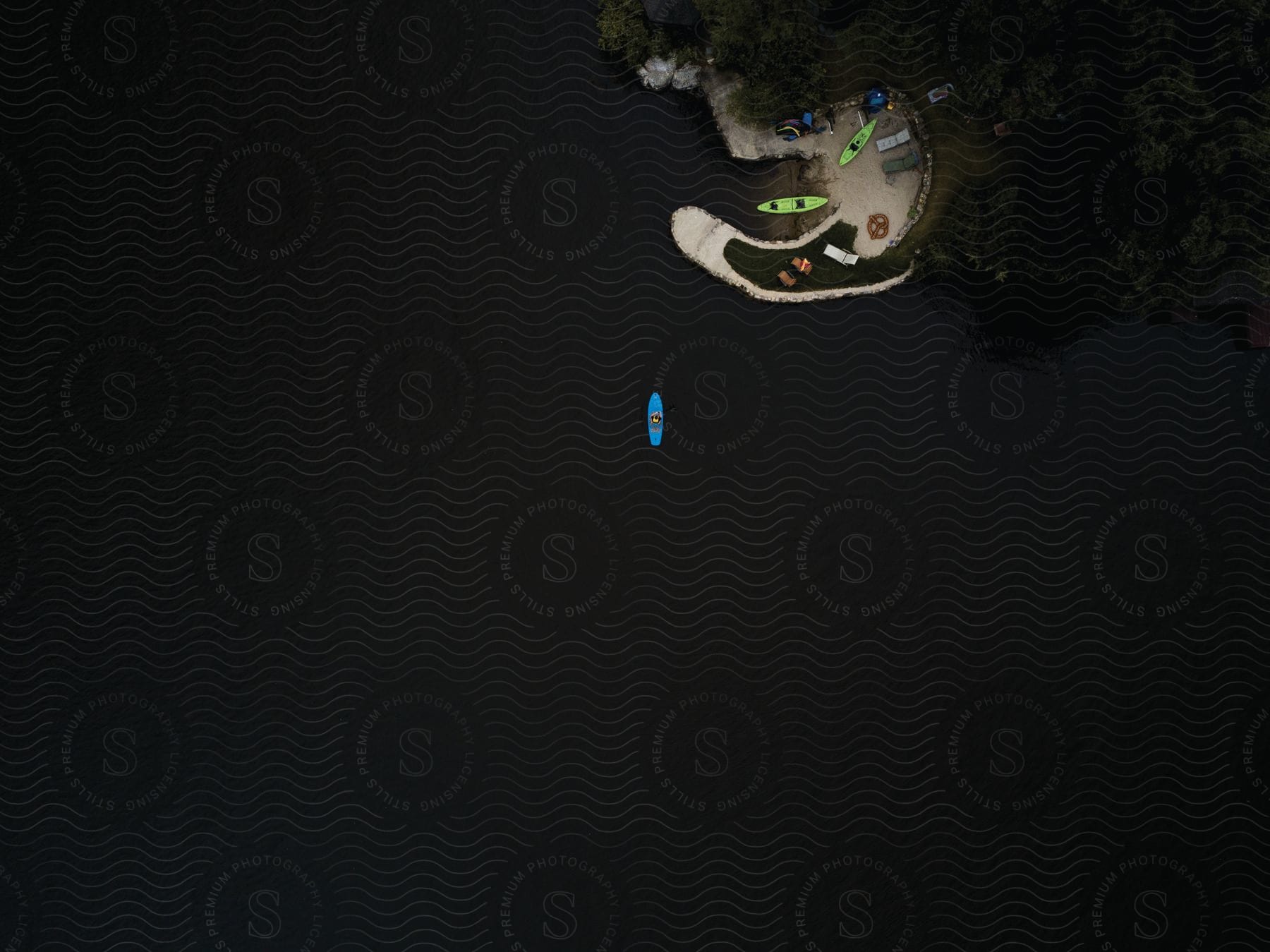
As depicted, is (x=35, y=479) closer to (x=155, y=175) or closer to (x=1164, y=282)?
(x=155, y=175)

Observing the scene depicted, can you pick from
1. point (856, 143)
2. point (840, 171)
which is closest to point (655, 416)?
point (840, 171)

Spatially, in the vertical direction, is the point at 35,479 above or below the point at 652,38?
below

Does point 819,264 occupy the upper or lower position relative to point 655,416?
upper

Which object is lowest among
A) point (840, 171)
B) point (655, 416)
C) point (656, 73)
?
point (655, 416)

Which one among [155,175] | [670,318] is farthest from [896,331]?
[155,175]

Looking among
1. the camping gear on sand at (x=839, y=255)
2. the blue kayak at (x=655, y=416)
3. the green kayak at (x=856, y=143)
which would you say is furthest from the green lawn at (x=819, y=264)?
the blue kayak at (x=655, y=416)

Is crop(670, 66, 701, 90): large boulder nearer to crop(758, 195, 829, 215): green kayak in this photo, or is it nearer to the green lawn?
crop(758, 195, 829, 215): green kayak

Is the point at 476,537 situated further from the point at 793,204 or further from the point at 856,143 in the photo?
the point at 856,143
